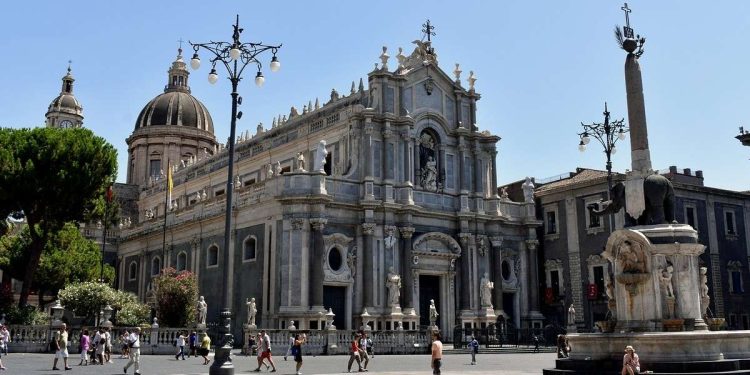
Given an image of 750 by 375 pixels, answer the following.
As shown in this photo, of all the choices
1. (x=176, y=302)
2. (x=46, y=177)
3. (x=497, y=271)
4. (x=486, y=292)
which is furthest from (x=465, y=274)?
(x=46, y=177)

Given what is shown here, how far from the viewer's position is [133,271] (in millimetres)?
57469

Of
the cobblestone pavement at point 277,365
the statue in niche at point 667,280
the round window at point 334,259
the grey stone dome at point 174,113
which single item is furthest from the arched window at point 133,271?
the statue in niche at point 667,280

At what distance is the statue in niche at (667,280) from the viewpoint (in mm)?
17375

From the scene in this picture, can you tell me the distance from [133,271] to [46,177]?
65.3ft

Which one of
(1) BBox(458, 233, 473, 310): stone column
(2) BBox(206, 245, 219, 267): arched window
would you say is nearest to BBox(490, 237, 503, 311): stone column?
(1) BBox(458, 233, 473, 310): stone column

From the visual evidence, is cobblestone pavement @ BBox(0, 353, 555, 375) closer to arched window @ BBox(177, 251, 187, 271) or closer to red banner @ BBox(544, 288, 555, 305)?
arched window @ BBox(177, 251, 187, 271)

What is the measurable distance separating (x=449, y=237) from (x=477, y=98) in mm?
9647

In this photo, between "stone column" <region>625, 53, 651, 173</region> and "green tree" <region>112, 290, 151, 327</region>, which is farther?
"green tree" <region>112, 290, 151, 327</region>

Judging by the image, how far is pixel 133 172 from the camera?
7494 centimetres

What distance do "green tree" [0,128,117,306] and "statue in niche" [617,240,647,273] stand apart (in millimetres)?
30509

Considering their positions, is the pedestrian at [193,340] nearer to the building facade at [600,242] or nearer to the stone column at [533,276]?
the stone column at [533,276]

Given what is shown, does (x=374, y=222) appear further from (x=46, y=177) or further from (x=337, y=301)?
(x=46, y=177)

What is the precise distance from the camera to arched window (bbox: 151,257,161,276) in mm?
53116

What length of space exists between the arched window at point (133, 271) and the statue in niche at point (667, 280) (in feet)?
153
